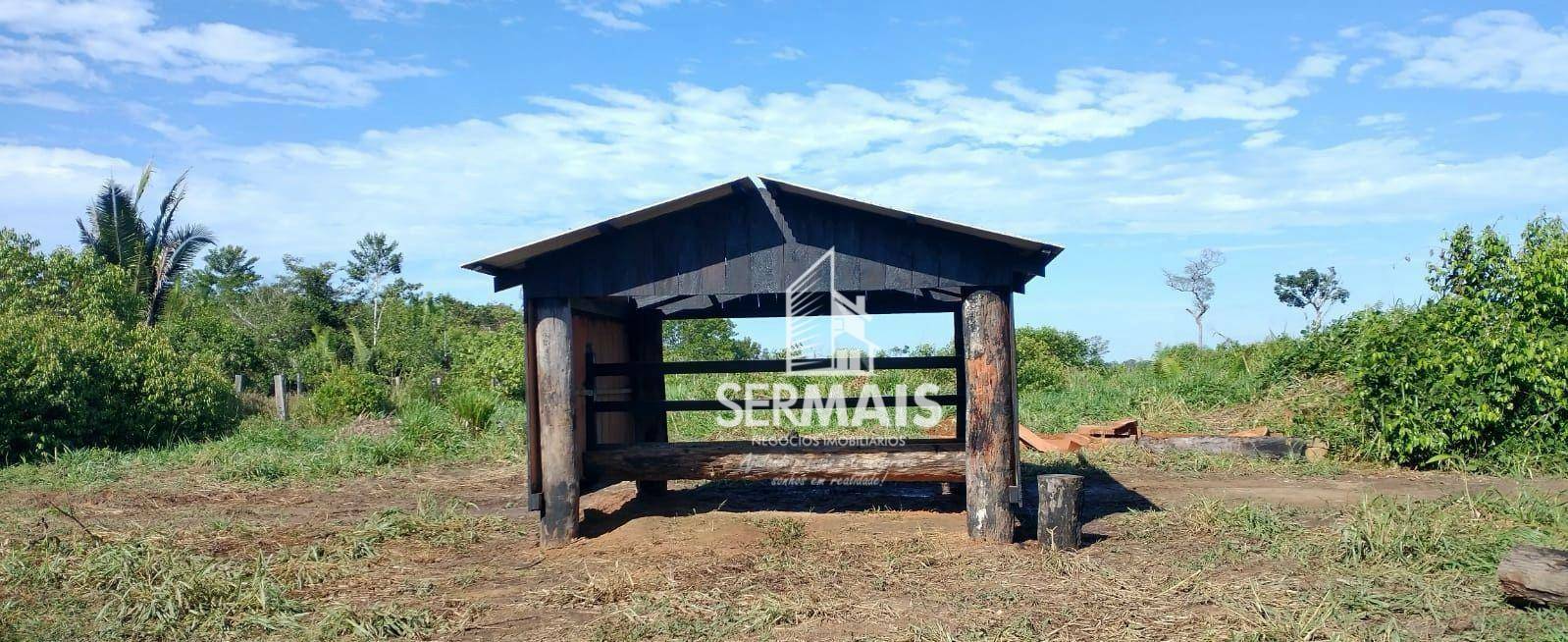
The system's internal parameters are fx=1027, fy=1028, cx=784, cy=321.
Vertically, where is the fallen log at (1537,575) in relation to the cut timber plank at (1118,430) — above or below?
below

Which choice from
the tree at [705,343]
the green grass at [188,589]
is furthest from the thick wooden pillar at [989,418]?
the tree at [705,343]

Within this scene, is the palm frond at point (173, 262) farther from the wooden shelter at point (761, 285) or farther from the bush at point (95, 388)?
the wooden shelter at point (761, 285)

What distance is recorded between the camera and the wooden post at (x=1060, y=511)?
739 cm

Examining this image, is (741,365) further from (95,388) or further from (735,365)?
(95,388)

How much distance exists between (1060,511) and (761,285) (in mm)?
2741

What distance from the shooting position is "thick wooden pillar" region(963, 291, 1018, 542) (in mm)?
7652

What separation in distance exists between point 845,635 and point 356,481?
28.3ft

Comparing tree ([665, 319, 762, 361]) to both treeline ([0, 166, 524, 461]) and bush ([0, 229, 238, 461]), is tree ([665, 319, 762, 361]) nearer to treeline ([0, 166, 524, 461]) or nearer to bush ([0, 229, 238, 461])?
treeline ([0, 166, 524, 461])

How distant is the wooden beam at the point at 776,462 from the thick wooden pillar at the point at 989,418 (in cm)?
34

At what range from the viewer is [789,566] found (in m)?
7.05

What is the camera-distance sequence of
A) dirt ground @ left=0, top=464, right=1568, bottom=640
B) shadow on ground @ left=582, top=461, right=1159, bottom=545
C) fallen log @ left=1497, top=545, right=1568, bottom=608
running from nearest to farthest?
fallen log @ left=1497, top=545, right=1568, bottom=608 → dirt ground @ left=0, top=464, right=1568, bottom=640 → shadow on ground @ left=582, top=461, right=1159, bottom=545

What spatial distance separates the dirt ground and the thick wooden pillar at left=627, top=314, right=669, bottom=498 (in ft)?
0.91

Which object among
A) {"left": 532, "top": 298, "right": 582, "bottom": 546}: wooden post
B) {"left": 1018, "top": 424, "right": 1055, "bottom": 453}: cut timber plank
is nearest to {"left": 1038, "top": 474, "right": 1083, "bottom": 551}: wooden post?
{"left": 532, "top": 298, "right": 582, "bottom": 546}: wooden post

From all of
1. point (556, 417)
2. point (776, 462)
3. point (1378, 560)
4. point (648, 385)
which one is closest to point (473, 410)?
point (648, 385)
